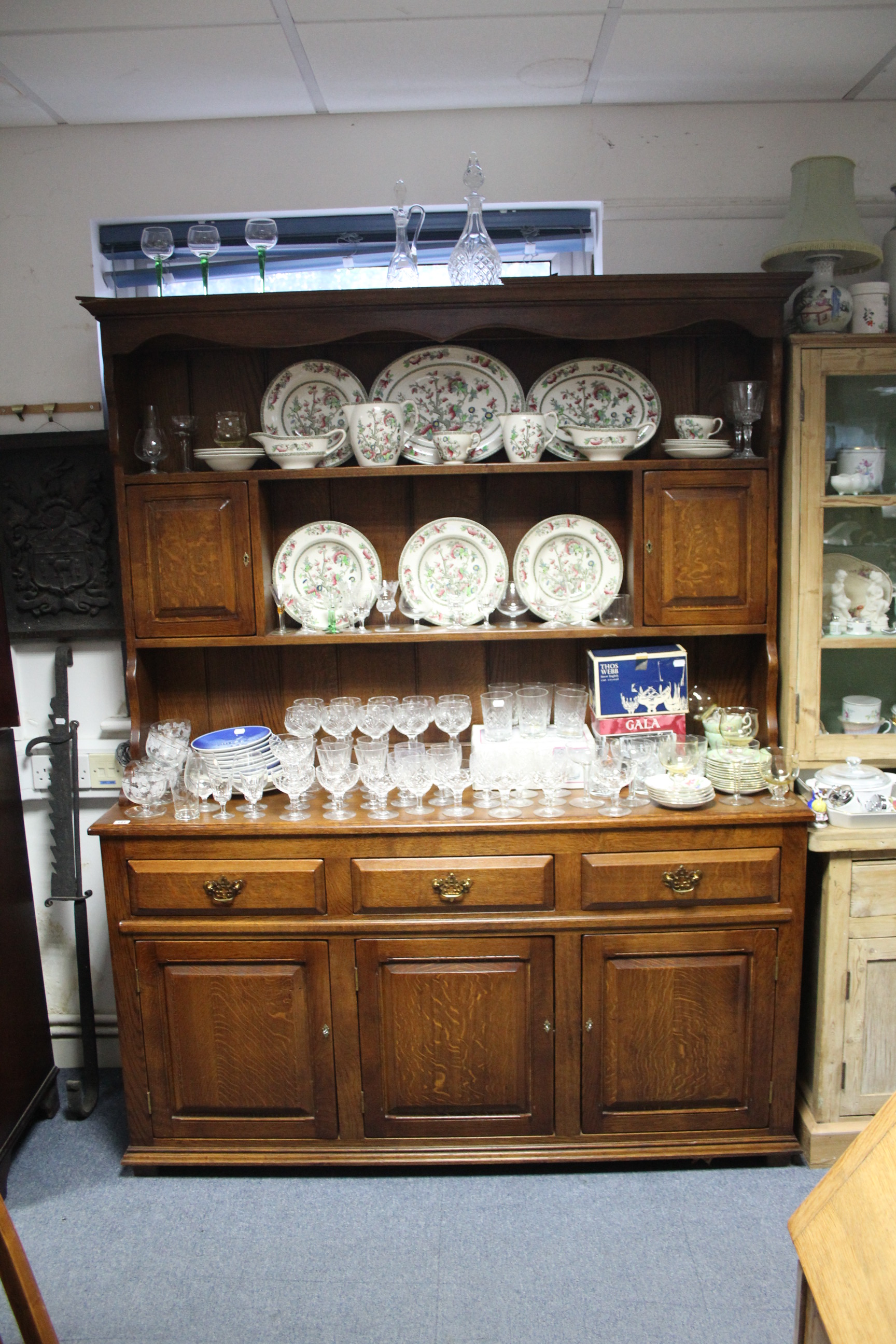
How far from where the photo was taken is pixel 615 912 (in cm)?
208

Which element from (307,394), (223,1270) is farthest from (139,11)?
(223,1270)

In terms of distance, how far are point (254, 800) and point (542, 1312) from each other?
3.85 feet

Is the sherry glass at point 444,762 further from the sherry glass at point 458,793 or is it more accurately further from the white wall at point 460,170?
the white wall at point 460,170

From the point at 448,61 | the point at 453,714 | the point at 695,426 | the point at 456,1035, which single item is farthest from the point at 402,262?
the point at 456,1035

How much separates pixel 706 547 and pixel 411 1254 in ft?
5.43

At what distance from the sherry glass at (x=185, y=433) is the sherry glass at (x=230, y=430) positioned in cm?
6

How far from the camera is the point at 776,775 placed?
214cm

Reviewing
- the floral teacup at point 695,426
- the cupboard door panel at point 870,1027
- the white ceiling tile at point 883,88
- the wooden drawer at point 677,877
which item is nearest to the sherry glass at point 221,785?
the wooden drawer at point 677,877

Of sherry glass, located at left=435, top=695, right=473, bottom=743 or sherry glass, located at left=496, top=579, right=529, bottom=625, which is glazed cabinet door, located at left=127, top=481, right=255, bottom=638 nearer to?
sherry glass, located at left=435, top=695, right=473, bottom=743

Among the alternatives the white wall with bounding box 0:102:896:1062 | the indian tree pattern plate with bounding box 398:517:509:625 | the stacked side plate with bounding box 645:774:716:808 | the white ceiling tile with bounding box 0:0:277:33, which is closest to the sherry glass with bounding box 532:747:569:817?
the stacked side plate with bounding box 645:774:716:808

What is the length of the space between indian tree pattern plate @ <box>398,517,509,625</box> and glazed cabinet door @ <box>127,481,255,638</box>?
0.40 metres

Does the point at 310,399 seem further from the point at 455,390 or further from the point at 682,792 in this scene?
the point at 682,792

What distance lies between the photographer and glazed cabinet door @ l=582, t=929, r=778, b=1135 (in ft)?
6.84

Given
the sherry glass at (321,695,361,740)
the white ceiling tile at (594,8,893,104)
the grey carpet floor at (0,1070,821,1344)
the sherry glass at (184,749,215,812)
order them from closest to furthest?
the grey carpet floor at (0,1070,821,1344) < the white ceiling tile at (594,8,893,104) < the sherry glass at (184,749,215,812) < the sherry glass at (321,695,361,740)
